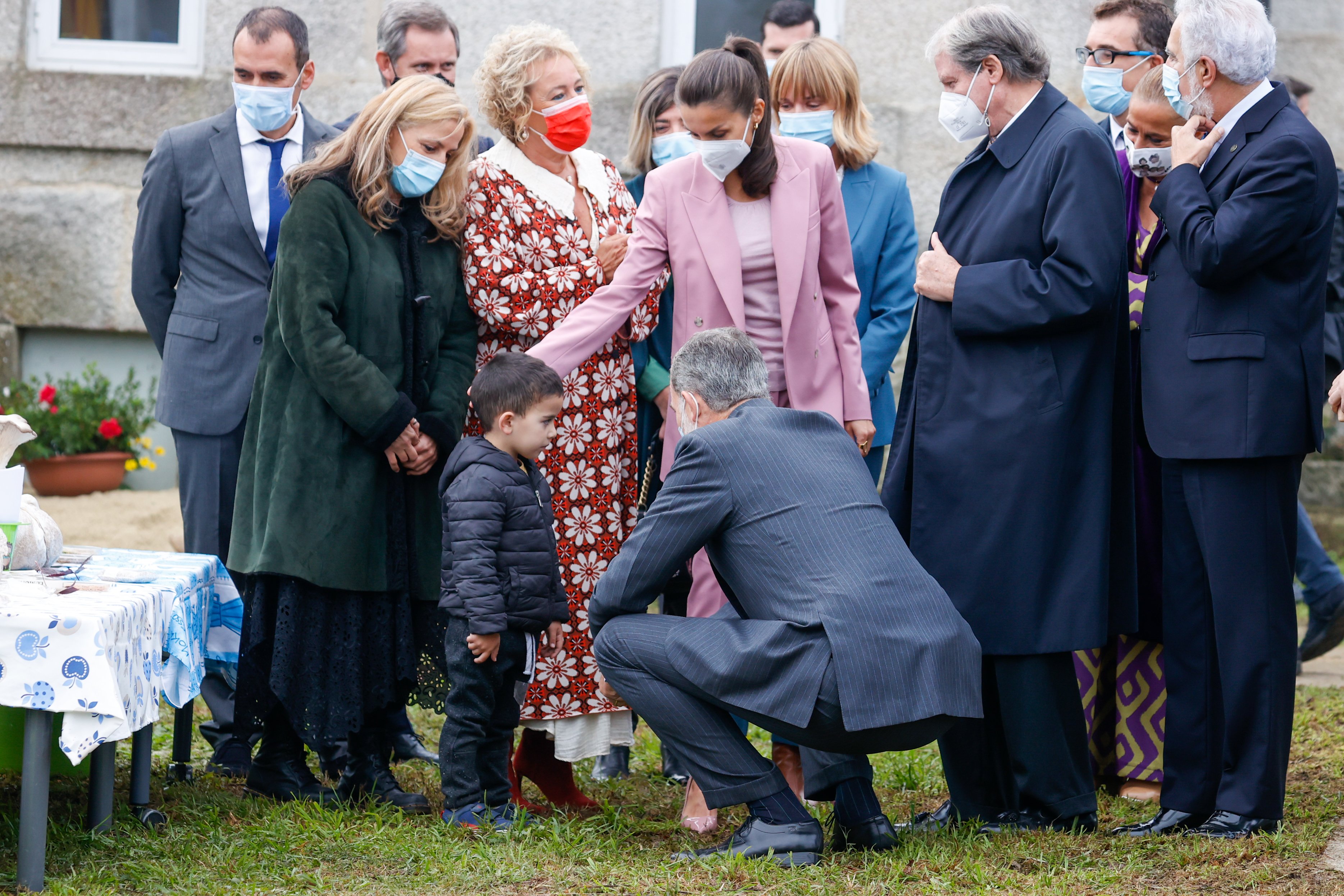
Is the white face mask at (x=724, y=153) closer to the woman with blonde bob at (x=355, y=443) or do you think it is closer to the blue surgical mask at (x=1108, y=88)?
the woman with blonde bob at (x=355, y=443)

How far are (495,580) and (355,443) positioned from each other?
579mm

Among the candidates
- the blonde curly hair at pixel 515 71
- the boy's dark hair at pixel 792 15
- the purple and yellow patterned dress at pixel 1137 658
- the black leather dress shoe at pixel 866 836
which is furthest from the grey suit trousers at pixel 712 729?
the boy's dark hair at pixel 792 15

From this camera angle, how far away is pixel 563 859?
3.43m

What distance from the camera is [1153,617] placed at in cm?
408

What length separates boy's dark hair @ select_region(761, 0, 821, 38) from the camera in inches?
237

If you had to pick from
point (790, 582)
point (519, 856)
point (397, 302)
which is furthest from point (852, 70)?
point (519, 856)

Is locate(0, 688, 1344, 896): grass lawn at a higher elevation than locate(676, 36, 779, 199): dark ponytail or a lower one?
lower

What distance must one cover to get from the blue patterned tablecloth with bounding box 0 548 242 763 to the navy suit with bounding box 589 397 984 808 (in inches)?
38.8

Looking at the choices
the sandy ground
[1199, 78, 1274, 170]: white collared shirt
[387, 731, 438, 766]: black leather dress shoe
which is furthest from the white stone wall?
[1199, 78, 1274, 170]: white collared shirt

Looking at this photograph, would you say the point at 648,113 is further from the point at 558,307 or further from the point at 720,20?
the point at 720,20

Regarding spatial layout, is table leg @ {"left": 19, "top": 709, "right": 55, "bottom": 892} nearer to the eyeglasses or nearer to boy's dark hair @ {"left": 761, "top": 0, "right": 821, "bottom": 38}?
the eyeglasses

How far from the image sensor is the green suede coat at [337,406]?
3785 mm

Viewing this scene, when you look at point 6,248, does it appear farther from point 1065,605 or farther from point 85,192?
point 1065,605

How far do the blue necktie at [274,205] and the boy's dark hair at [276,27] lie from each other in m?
0.35
